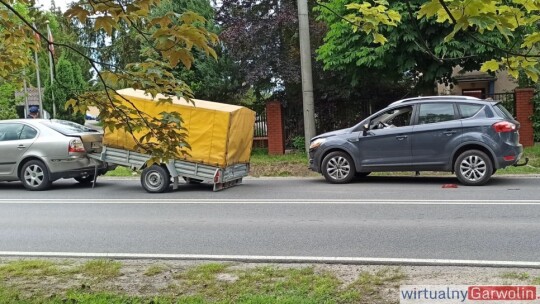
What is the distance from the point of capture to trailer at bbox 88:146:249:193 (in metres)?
11.0

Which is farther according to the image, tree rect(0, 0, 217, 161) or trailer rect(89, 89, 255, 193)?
trailer rect(89, 89, 255, 193)

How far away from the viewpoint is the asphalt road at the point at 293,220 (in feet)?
20.6

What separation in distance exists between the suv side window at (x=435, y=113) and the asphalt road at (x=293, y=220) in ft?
4.74

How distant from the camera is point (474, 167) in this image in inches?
429

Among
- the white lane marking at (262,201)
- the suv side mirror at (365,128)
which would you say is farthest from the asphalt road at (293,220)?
the suv side mirror at (365,128)

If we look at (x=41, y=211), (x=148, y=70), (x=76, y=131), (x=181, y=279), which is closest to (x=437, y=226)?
(x=181, y=279)

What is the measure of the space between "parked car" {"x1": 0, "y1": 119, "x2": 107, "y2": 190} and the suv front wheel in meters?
8.19

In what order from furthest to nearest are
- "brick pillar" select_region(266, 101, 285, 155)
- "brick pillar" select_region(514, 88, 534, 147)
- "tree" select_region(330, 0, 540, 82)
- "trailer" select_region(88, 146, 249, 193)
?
"brick pillar" select_region(266, 101, 285, 155) < "brick pillar" select_region(514, 88, 534, 147) < "trailer" select_region(88, 146, 249, 193) < "tree" select_region(330, 0, 540, 82)

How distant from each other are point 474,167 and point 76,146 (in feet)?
29.0

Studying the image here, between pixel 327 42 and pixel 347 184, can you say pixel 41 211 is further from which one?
pixel 327 42

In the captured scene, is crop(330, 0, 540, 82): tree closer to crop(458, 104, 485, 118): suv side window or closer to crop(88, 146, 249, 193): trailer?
crop(88, 146, 249, 193): trailer

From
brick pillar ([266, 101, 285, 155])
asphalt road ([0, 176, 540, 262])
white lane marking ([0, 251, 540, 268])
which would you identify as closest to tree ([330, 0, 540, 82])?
white lane marking ([0, 251, 540, 268])

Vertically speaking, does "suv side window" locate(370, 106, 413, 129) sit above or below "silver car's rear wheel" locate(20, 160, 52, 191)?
above

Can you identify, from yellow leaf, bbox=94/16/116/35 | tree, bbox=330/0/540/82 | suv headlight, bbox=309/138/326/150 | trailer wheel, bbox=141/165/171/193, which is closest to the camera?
tree, bbox=330/0/540/82
